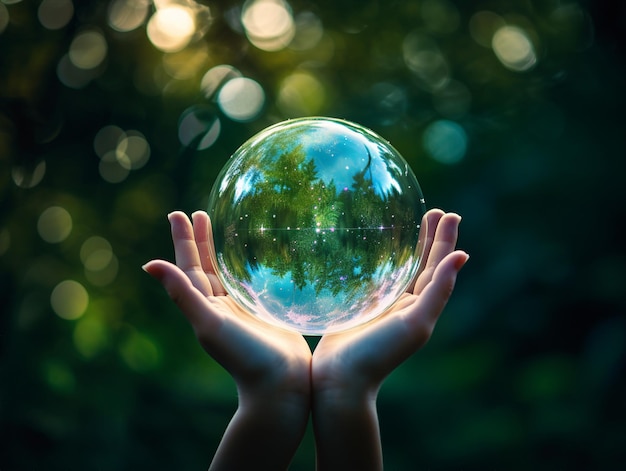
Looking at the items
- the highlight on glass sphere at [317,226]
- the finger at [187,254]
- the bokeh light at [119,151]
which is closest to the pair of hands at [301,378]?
the highlight on glass sphere at [317,226]

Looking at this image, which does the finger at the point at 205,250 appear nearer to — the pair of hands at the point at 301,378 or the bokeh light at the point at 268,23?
the pair of hands at the point at 301,378

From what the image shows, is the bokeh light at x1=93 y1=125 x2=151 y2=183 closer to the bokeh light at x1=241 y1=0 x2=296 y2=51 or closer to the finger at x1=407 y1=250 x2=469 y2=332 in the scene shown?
the bokeh light at x1=241 y1=0 x2=296 y2=51

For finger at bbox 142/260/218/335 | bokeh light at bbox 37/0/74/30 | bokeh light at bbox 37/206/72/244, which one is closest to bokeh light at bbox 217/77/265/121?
bokeh light at bbox 37/0/74/30

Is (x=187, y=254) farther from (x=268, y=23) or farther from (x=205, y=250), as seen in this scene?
(x=268, y=23)

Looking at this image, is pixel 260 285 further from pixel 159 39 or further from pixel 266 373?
pixel 159 39

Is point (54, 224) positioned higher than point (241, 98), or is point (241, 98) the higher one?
point (241, 98)

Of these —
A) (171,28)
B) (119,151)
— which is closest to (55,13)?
(171,28)
